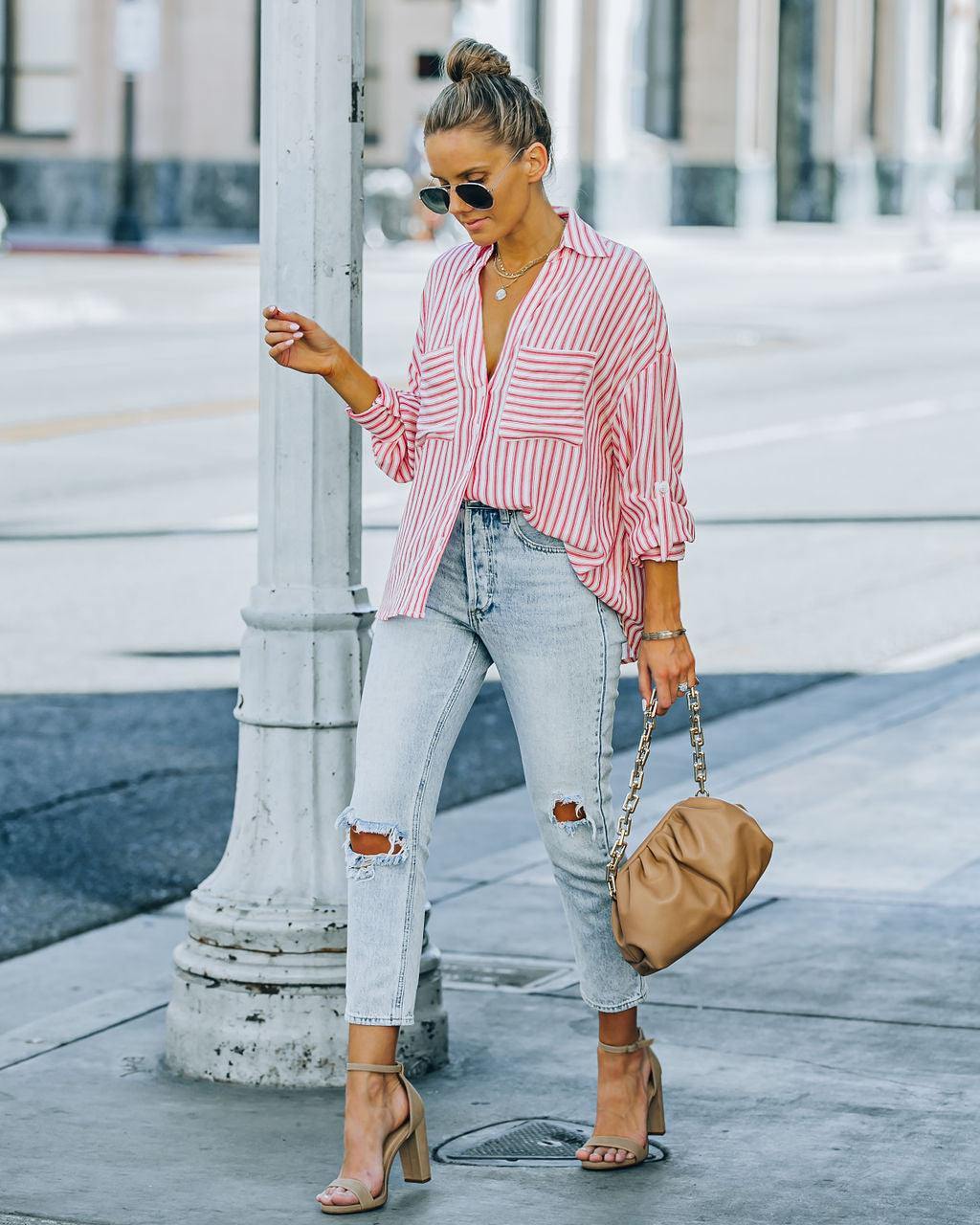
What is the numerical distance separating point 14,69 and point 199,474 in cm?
2629

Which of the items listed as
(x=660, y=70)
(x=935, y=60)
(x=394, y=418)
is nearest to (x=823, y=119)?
(x=660, y=70)

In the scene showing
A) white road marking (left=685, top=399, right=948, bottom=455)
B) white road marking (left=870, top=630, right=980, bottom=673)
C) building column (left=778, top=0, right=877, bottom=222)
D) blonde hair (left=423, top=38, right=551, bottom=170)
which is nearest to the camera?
blonde hair (left=423, top=38, right=551, bottom=170)

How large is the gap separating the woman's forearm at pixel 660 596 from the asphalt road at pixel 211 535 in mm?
993

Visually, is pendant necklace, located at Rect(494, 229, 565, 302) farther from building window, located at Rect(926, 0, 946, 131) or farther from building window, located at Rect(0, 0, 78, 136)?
building window, located at Rect(926, 0, 946, 131)

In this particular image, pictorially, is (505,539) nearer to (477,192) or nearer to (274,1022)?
(477,192)

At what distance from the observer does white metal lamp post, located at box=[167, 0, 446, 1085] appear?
463 centimetres

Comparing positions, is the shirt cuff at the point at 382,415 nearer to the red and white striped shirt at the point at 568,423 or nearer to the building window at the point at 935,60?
the red and white striped shirt at the point at 568,423

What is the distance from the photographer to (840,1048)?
480cm

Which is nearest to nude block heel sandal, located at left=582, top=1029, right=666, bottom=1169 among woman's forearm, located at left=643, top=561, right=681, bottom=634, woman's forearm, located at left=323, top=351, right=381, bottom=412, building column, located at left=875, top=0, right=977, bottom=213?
woman's forearm, located at left=643, top=561, right=681, bottom=634

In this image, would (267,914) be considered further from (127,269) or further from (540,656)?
(127,269)

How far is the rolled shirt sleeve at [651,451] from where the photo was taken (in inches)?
159

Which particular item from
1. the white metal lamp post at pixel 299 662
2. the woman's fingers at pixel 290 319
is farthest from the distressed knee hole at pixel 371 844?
the woman's fingers at pixel 290 319

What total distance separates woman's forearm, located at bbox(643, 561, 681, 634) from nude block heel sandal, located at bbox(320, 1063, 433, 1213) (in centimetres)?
85

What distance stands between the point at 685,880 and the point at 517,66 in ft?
98.7
